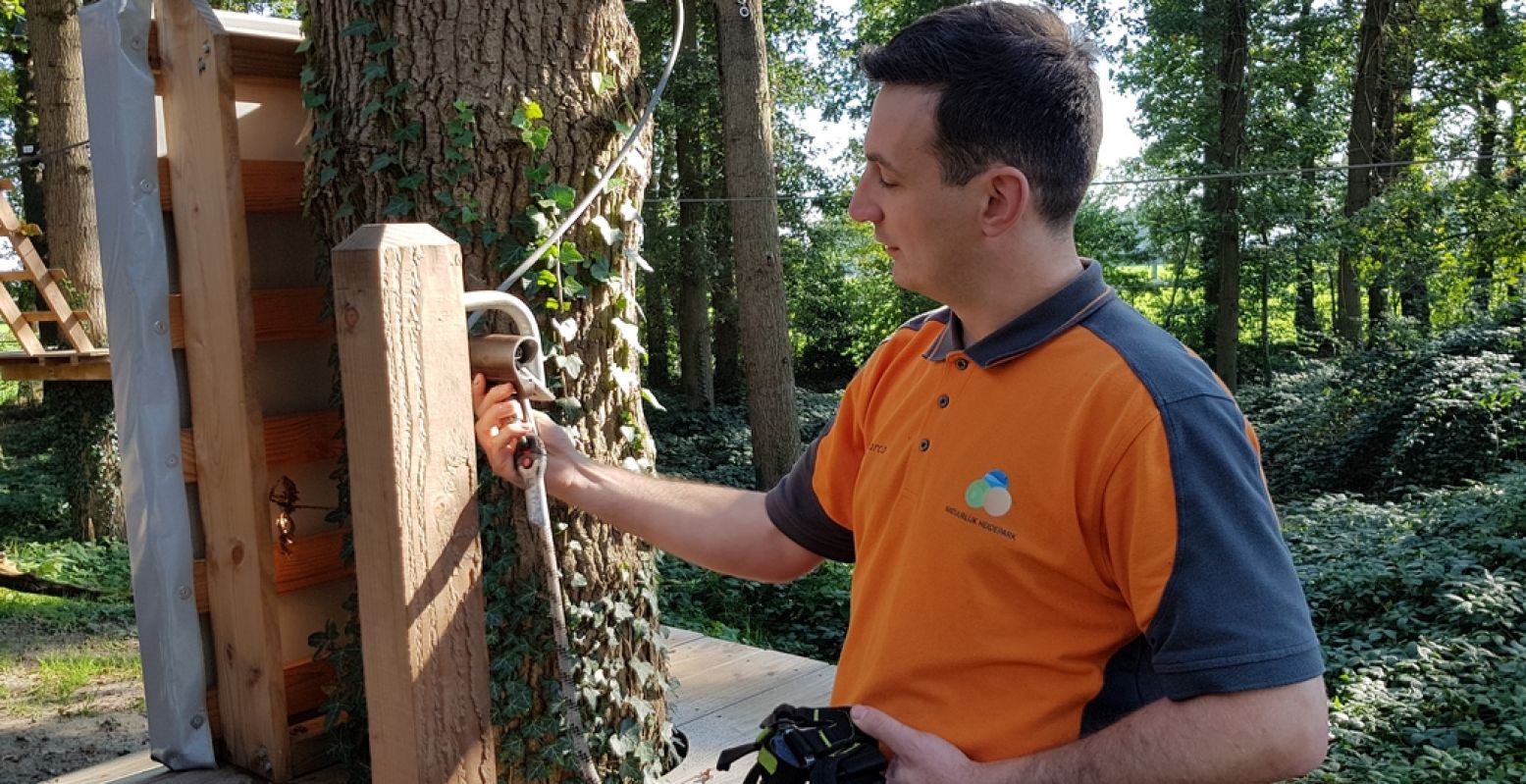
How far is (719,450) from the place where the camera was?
611 inches

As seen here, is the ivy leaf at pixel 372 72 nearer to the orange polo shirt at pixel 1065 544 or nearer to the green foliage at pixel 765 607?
the orange polo shirt at pixel 1065 544

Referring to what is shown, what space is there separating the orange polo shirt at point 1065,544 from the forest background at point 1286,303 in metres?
3.57

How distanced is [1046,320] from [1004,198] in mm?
179

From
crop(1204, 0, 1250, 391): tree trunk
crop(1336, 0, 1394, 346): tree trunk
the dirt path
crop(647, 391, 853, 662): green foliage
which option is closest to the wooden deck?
the dirt path

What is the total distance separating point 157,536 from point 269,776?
600mm

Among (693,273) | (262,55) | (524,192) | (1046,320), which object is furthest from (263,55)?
(693,273)

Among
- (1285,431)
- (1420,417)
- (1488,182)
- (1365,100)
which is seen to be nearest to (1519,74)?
(1365,100)

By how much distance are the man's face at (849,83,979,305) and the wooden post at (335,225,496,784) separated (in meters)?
0.65

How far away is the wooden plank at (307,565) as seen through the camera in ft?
8.84

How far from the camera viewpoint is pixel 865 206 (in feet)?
5.80

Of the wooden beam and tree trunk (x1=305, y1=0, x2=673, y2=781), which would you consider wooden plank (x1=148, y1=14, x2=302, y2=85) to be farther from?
tree trunk (x1=305, y1=0, x2=673, y2=781)

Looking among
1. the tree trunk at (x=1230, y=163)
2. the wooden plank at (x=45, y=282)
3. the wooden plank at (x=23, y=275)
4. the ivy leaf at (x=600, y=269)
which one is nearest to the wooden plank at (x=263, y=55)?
the ivy leaf at (x=600, y=269)

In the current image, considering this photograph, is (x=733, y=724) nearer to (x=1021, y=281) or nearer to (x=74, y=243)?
(x=1021, y=281)

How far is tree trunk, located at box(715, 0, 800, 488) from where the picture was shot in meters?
10.0
